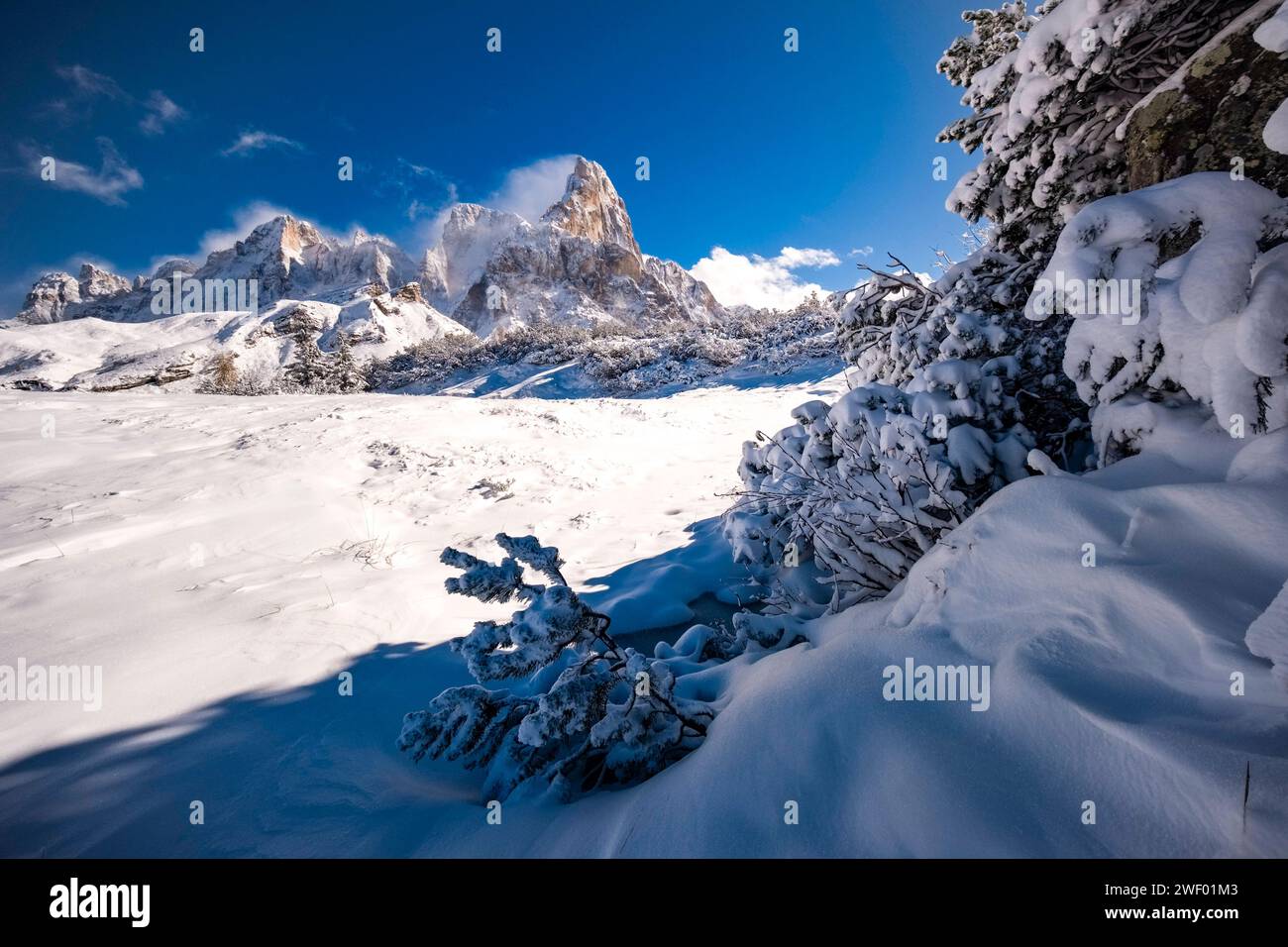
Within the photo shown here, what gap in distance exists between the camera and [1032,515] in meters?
1.67

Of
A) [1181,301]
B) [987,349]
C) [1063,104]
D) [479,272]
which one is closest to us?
[1181,301]

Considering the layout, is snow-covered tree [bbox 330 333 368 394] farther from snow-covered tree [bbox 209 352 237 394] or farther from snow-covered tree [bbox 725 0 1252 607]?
snow-covered tree [bbox 725 0 1252 607]

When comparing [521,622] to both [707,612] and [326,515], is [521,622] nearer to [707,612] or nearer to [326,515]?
[707,612]

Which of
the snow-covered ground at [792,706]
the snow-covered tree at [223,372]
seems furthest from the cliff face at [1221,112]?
the snow-covered tree at [223,372]

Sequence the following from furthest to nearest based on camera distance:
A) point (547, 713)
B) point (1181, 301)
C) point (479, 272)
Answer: point (479, 272) → point (1181, 301) → point (547, 713)

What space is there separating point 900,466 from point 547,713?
1.91 meters

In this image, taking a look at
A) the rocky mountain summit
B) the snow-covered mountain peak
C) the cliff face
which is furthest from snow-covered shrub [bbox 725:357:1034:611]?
the snow-covered mountain peak

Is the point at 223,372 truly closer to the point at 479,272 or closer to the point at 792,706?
the point at 792,706

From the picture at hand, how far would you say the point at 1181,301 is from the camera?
156 centimetres

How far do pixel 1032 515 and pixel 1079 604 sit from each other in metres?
0.40

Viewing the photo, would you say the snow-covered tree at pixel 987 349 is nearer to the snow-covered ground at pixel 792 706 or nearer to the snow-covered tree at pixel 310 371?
the snow-covered ground at pixel 792 706

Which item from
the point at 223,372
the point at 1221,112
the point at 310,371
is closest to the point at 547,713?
the point at 1221,112

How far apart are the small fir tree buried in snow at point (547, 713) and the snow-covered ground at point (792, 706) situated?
0.11m
